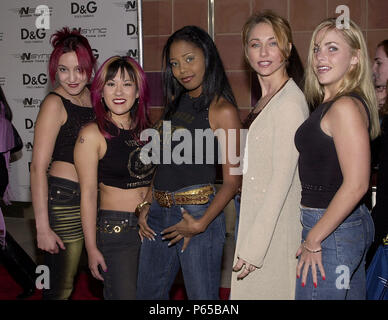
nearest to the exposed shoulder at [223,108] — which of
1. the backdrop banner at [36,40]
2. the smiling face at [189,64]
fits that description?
the smiling face at [189,64]

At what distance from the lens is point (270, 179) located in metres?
1.77

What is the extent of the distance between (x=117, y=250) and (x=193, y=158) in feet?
1.69

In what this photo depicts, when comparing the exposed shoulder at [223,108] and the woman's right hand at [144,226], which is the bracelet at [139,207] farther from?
the exposed shoulder at [223,108]

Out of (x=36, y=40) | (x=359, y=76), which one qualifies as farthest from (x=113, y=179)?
(x=36, y=40)

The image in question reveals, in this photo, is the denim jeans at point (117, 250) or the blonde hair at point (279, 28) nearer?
the blonde hair at point (279, 28)

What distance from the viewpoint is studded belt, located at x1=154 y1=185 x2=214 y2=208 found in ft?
6.52

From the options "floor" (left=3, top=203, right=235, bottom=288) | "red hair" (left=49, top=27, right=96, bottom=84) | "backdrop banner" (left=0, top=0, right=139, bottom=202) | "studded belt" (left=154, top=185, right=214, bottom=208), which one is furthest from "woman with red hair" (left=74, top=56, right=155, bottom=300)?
→ "backdrop banner" (left=0, top=0, right=139, bottom=202)

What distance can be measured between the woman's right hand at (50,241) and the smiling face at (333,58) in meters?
1.34

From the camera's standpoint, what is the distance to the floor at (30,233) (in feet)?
13.0

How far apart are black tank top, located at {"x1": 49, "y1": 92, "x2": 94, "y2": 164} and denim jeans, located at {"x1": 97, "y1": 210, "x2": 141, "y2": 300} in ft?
1.14

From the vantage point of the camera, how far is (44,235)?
2174 millimetres

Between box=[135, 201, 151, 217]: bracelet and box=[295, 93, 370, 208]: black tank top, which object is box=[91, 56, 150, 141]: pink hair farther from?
box=[295, 93, 370, 208]: black tank top

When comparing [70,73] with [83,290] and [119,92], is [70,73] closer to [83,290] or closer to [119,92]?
[119,92]
